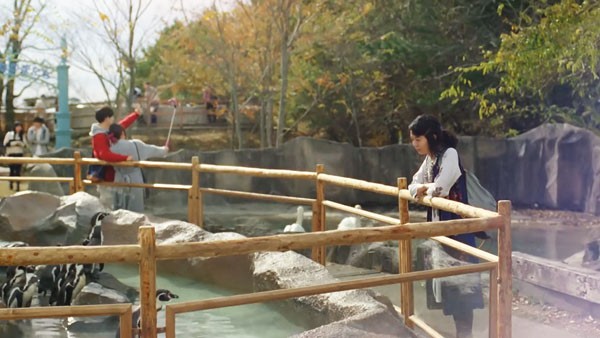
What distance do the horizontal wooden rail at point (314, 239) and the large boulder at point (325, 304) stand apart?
1.67 feet

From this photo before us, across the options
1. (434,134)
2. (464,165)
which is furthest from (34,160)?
(464,165)

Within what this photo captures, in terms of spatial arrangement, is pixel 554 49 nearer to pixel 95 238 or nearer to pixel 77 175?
pixel 95 238

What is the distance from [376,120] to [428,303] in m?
14.2

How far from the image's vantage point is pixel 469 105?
53.7ft

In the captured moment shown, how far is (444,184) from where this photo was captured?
4.10m

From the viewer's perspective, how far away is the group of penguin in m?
5.63

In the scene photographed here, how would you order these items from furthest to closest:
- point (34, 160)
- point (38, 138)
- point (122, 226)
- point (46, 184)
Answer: point (38, 138)
point (46, 184)
point (34, 160)
point (122, 226)

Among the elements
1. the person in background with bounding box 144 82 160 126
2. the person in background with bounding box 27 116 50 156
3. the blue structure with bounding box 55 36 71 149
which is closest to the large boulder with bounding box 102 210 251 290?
the person in background with bounding box 27 116 50 156

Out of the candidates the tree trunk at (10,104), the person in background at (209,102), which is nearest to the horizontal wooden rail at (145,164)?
the person in background at (209,102)

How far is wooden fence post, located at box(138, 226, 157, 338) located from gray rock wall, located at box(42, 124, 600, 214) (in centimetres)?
1020

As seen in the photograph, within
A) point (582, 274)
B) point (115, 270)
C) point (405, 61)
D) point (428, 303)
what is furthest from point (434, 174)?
point (405, 61)

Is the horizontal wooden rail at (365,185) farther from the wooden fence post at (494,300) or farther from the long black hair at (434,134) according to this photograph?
the wooden fence post at (494,300)

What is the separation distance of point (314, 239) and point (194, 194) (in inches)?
178

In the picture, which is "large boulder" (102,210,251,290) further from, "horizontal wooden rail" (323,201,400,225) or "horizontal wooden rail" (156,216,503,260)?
"horizontal wooden rail" (156,216,503,260)
